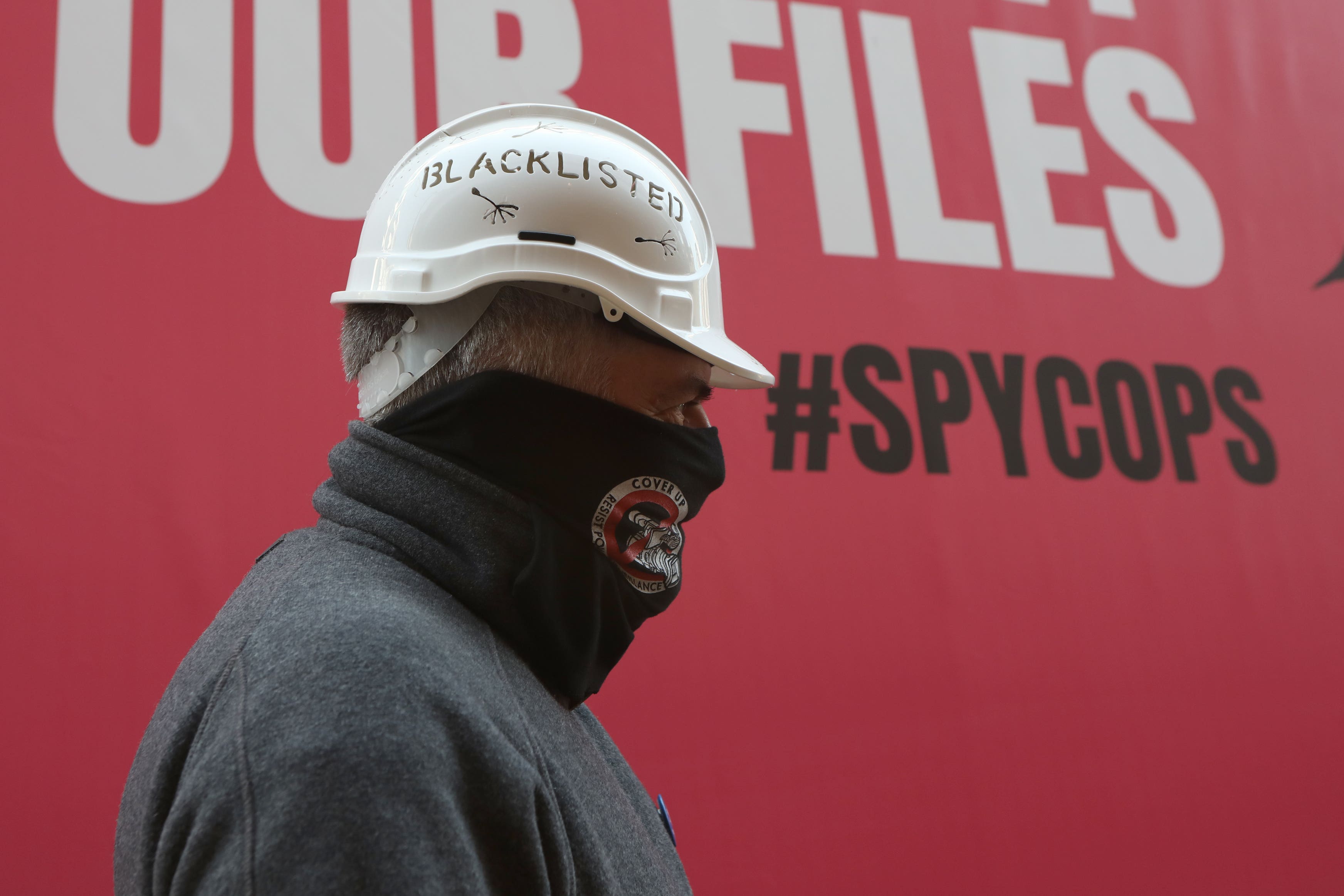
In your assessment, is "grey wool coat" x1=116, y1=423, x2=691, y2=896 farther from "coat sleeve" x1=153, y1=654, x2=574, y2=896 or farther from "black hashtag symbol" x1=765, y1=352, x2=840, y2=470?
"black hashtag symbol" x1=765, y1=352, x2=840, y2=470

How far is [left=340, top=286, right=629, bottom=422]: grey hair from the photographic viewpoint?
0.82 meters

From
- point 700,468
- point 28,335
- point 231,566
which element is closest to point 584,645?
point 700,468

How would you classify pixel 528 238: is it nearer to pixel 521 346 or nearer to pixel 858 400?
pixel 521 346

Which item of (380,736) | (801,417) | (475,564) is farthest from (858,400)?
(380,736)

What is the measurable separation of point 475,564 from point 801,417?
1.58 m

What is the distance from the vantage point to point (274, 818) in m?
0.49

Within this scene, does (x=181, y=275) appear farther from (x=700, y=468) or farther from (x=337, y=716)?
(x=337, y=716)

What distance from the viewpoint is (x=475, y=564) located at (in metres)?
0.72

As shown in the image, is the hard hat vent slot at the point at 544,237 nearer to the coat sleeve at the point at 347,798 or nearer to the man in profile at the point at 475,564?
the man in profile at the point at 475,564

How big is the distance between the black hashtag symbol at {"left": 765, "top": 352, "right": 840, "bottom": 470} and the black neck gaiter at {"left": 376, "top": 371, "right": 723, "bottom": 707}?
1347 mm

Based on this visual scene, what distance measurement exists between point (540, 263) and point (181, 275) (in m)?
1.33

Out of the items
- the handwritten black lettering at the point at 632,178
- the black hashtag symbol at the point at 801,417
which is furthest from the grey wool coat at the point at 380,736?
the black hashtag symbol at the point at 801,417

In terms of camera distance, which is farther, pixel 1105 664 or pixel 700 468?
pixel 1105 664

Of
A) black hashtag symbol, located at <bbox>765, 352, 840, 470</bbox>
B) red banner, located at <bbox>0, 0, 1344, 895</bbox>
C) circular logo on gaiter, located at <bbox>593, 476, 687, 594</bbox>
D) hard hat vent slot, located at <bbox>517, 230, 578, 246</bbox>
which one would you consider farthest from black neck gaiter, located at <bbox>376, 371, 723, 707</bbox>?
black hashtag symbol, located at <bbox>765, 352, 840, 470</bbox>
